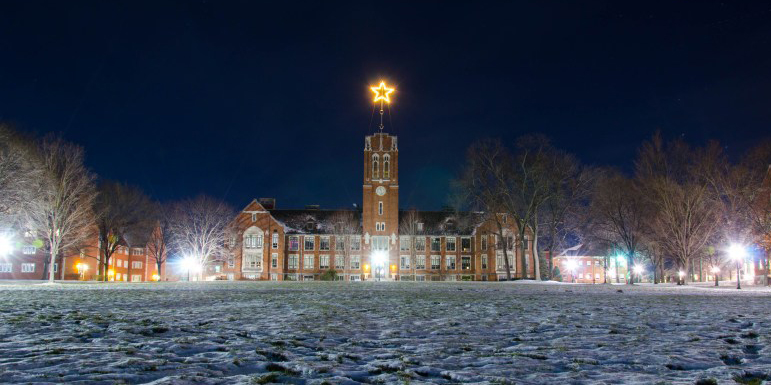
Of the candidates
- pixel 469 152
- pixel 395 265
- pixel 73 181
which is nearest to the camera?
pixel 73 181

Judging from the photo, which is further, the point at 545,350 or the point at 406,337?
the point at 406,337

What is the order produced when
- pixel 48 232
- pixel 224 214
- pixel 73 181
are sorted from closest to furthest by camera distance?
pixel 48 232
pixel 73 181
pixel 224 214

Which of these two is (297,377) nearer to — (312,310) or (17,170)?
(312,310)

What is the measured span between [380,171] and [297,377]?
258 feet

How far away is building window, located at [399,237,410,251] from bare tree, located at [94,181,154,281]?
34.3m

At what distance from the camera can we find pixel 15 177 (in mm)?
34250

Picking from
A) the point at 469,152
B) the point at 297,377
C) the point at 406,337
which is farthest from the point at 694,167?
the point at 297,377

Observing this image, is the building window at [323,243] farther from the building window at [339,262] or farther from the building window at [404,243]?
the building window at [404,243]

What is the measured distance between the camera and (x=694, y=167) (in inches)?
1777

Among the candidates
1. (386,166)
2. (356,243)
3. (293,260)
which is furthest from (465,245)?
(293,260)

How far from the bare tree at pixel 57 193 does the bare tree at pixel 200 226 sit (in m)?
18.3

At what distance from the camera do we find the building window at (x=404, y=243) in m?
84.8

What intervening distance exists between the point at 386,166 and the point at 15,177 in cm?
5457

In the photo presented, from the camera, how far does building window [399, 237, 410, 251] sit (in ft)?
278
